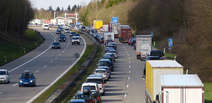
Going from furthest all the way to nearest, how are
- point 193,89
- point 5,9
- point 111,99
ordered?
point 5,9
point 111,99
point 193,89

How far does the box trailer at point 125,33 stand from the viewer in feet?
324

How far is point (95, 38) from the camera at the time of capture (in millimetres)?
110438

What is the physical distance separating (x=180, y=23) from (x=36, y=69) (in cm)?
3327

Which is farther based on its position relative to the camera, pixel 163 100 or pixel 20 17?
pixel 20 17

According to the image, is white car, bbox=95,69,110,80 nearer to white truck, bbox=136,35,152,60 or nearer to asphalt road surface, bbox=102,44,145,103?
asphalt road surface, bbox=102,44,145,103

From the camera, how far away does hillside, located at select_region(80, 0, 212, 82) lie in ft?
144

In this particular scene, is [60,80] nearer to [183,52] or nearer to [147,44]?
[183,52]

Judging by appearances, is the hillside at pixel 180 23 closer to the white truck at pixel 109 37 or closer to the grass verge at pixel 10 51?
the white truck at pixel 109 37

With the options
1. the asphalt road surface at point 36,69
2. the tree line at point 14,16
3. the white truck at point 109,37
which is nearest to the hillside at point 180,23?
the white truck at point 109,37

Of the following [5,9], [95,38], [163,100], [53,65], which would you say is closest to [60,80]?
[53,65]

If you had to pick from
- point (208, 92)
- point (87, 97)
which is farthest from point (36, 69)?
point (87, 97)

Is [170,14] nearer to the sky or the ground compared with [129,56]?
nearer to the sky

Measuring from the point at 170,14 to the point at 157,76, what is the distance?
61.6m

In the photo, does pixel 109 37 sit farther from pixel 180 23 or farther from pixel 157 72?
pixel 157 72
